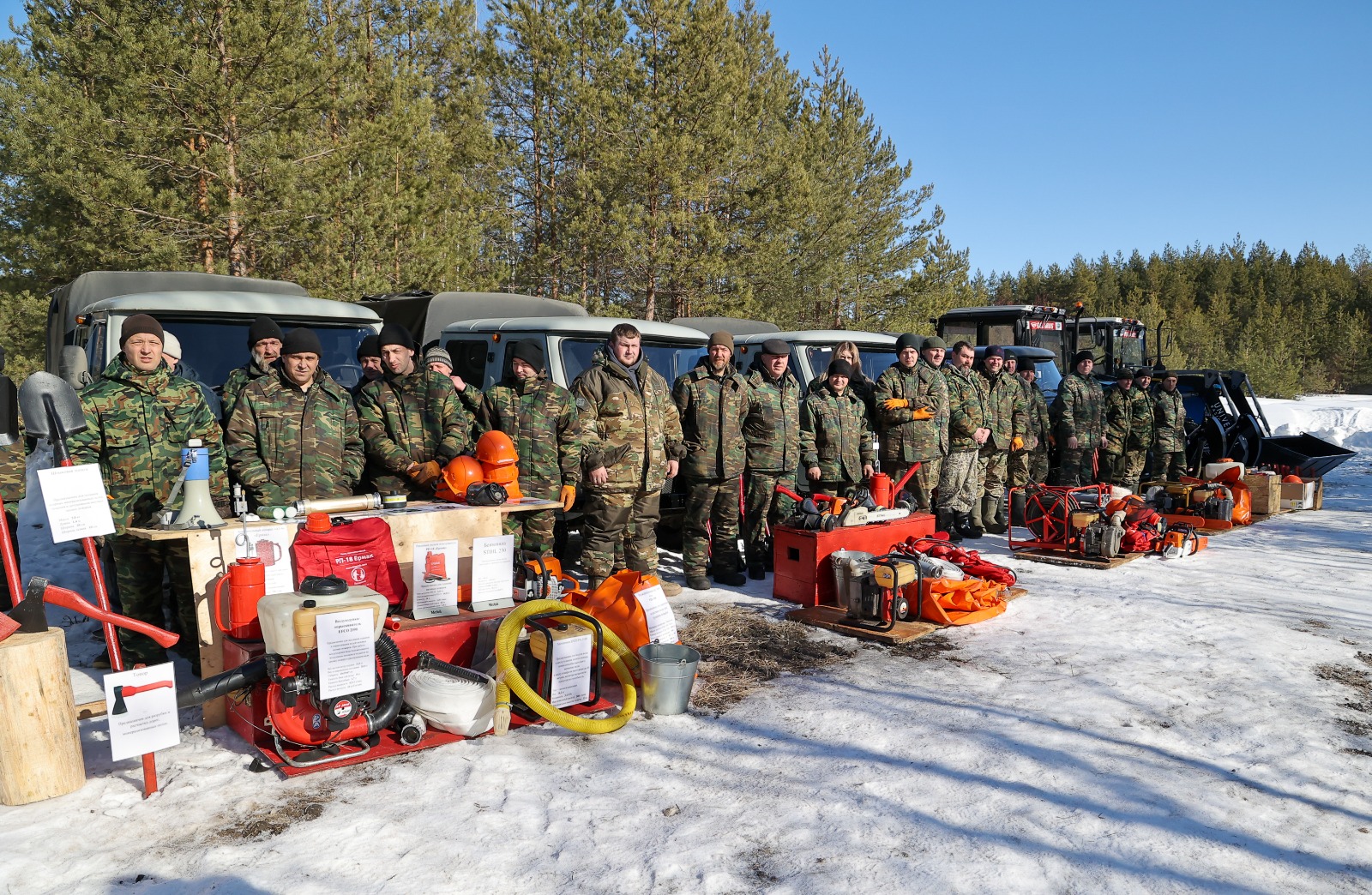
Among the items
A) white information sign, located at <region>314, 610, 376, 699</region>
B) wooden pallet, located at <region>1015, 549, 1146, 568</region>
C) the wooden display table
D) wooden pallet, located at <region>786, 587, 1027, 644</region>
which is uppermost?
the wooden display table

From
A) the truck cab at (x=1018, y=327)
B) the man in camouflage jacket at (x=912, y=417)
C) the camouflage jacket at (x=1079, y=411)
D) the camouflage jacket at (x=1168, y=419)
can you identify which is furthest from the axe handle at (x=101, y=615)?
the truck cab at (x=1018, y=327)

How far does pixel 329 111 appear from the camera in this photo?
1457cm

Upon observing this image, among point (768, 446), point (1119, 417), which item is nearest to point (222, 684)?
point (768, 446)

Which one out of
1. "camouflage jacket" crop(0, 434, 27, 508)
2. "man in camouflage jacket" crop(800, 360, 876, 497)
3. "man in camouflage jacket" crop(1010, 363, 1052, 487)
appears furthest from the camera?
"man in camouflage jacket" crop(1010, 363, 1052, 487)

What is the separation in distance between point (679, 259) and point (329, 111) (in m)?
7.76

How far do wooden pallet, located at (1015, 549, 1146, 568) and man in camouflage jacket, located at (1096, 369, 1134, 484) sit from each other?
3.01 metres

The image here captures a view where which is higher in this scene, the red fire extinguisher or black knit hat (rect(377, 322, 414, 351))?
black knit hat (rect(377, 322, 414, 351))

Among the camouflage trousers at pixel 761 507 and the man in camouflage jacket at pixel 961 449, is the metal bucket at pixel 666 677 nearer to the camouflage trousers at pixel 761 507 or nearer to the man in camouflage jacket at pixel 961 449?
the camouflage trousers at pixel 761 507

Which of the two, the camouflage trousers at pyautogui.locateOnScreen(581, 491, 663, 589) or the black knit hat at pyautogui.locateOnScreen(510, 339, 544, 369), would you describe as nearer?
the black knit hat at pyautogui.locateOnScreen(510, 339, 544, 369)

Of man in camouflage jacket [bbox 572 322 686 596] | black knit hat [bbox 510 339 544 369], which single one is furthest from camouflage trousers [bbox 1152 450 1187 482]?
black knit hat [bbox 510 339 544 369]

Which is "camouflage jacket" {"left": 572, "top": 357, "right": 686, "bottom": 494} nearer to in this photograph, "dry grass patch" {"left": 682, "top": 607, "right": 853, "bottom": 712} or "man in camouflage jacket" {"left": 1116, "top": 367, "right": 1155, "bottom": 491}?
"dry grass patch" {"left": 682, "top": 607, "right": 853, "bottom": 712}

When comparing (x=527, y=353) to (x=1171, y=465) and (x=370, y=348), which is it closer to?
(x=370, y=348)

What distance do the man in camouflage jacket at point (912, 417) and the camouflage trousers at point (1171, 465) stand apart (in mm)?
4213

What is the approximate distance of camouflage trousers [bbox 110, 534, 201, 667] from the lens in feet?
15.9
